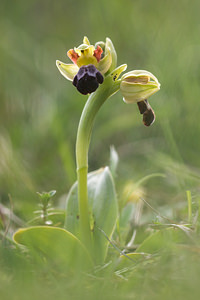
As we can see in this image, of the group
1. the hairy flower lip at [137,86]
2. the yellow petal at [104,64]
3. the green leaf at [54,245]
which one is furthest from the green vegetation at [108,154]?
the yellow petal at [104,64]

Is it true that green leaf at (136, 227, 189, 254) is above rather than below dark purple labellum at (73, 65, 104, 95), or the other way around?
below

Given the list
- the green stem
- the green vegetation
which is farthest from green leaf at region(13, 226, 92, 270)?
the green stem

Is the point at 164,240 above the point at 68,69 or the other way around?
the other way around

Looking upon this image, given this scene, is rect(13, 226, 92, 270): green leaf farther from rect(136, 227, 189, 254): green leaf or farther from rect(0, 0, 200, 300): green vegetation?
rect(136, 227, 189, 254): green leaf

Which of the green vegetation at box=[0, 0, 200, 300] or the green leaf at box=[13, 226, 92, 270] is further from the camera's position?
the green leaf at box=[13, 226, 92, 270]

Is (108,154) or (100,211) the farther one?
(108,154)

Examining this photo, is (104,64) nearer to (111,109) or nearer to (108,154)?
(108,154)

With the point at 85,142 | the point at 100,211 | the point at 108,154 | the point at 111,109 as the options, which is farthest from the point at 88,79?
the point at 111,109
